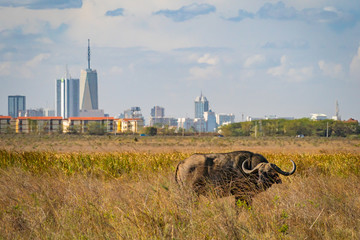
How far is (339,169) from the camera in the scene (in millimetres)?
17156

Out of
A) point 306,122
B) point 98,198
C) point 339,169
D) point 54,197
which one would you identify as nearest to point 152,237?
point 98,198

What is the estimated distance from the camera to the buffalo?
1083 cm

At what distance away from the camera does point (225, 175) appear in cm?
1093

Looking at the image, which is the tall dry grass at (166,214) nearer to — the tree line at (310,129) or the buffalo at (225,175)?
the buffalo at (225,175)

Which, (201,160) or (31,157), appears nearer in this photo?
(201,160)

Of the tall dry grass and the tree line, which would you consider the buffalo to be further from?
the tree line

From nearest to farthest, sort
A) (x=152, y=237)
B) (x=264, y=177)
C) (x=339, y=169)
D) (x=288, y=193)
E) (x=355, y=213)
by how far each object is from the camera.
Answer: (x=152, y=237) → (x=355, y=213) → (x=288, y=193) → (x=264, y=177) → (x=339, y=169)

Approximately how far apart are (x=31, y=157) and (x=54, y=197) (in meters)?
8.50

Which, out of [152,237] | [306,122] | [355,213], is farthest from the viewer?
[306,122]

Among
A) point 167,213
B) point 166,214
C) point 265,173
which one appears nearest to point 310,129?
point 265,173

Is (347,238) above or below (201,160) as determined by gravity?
below

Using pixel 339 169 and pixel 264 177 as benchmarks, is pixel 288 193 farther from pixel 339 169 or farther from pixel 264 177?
pixel 339 169

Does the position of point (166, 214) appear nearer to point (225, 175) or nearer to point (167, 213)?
point (167, 213)

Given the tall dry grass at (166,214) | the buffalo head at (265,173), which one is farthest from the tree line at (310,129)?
the tall dry grass at (166,214)
